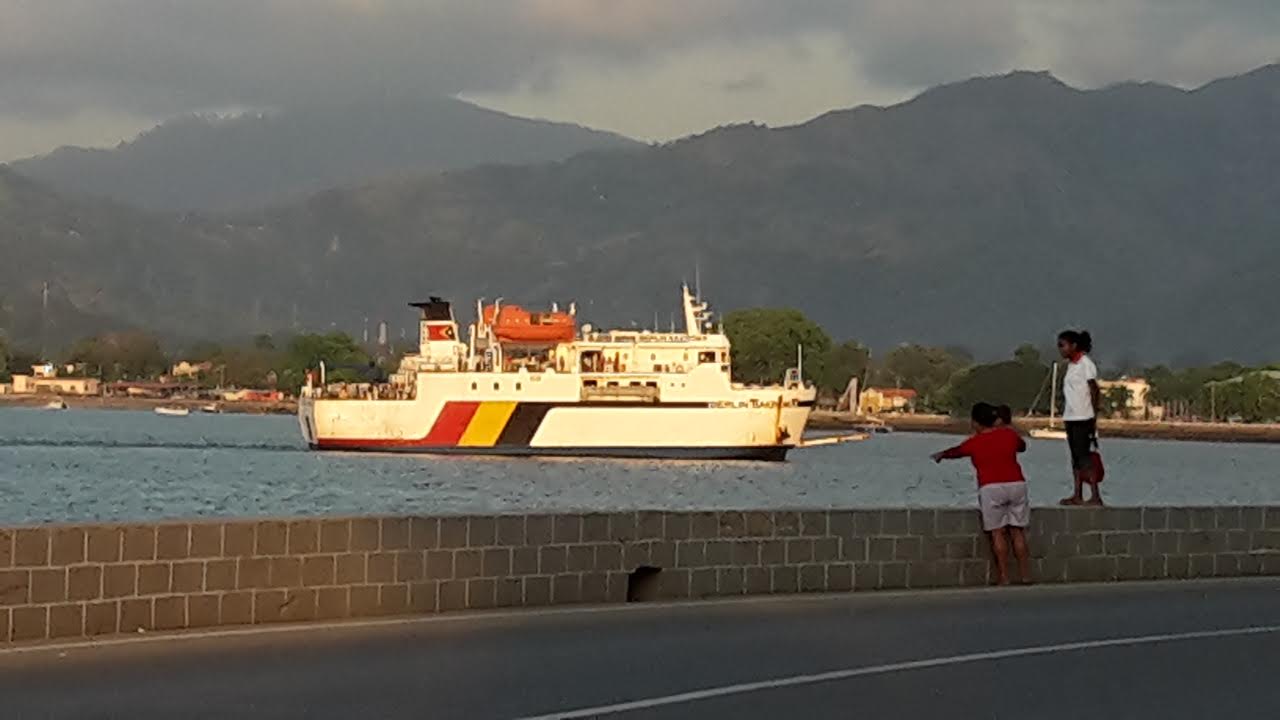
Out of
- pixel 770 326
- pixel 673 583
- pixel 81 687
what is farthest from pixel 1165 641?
pixel 770 326

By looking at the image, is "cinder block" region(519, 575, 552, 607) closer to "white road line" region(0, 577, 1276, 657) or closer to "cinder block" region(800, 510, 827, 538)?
"white road line" region(0, 577, 1276, 657)

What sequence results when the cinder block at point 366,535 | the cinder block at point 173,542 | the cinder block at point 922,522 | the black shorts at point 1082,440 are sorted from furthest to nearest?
the black shorts at point 1082,440, the cinder block at point 922,522, the cinder block at point 366,535, the cinder block at point 173,542

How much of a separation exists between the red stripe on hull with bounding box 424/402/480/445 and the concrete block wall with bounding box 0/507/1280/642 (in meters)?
83.4

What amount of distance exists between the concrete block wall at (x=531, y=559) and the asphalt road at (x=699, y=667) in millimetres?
374

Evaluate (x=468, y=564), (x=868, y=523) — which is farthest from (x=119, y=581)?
(x=868, y=523)

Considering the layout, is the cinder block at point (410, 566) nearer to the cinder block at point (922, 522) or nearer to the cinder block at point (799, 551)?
the cinder block at point (799, 551)

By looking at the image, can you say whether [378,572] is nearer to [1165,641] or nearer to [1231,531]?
[1165,641]

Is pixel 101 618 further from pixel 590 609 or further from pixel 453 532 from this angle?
pixel 590 609

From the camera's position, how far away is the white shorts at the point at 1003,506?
55.8 feet

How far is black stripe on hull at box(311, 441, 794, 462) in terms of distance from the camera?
337 feet

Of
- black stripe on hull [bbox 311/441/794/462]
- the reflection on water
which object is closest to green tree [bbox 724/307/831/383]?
the reflection on water

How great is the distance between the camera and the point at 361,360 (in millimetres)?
199500

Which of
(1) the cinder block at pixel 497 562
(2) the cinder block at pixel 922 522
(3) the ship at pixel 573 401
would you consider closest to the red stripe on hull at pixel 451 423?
(3) the ship at pixel 573 401

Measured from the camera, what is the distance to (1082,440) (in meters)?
18.2
